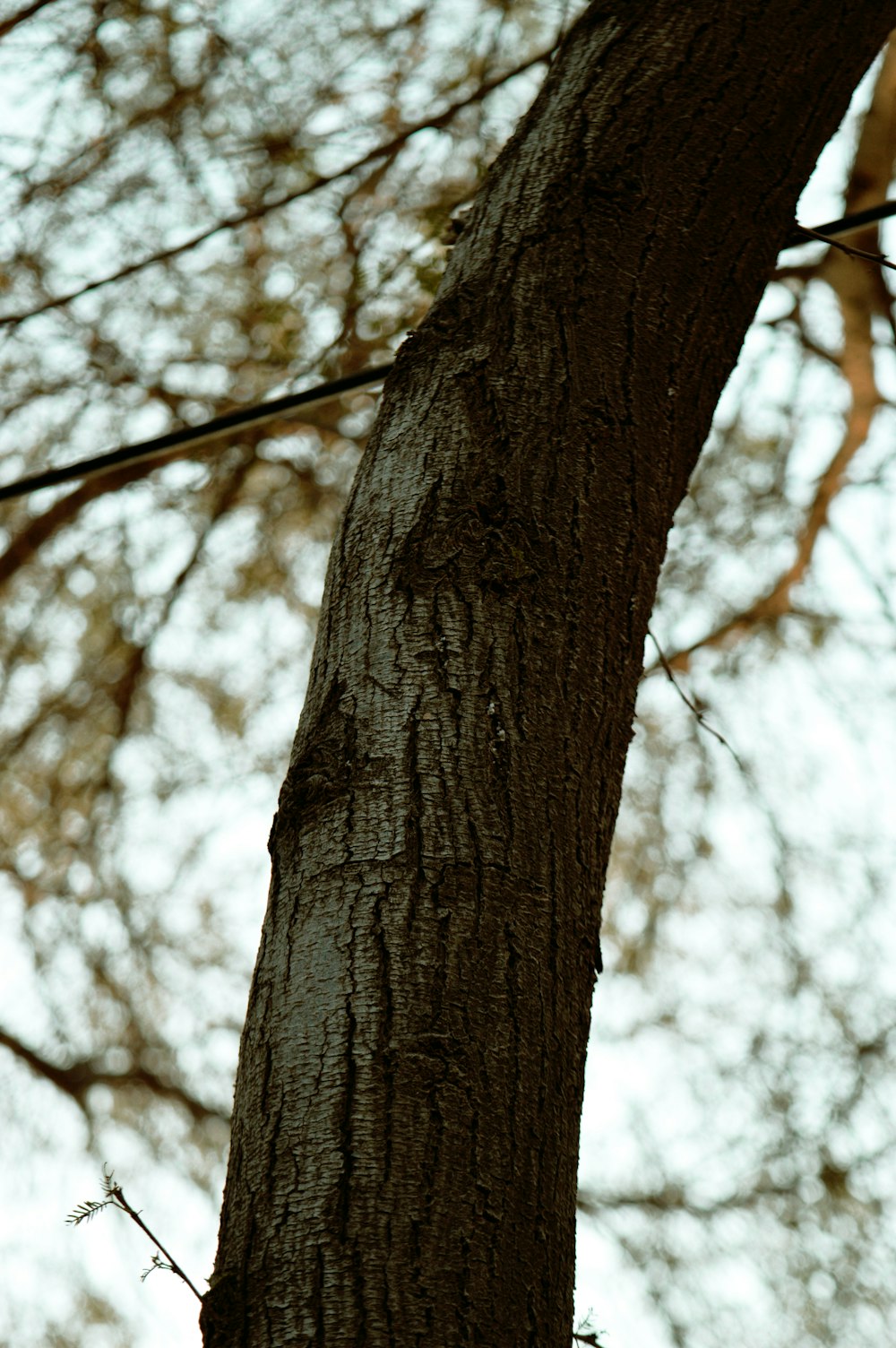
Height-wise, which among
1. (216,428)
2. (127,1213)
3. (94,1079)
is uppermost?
(216,428)

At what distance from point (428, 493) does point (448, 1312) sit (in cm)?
53

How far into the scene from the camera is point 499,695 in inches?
31.7

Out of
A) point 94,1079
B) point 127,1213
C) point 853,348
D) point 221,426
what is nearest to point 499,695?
point 127,1213

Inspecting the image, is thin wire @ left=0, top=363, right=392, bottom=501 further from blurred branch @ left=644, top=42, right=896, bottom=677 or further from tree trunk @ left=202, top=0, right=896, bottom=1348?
blurred branch @ left=644, top=42, right=896, bottom=677

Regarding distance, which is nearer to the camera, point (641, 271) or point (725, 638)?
point (641, 271)

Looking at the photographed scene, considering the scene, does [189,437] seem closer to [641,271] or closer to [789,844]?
[641,271]

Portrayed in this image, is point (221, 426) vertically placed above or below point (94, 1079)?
above

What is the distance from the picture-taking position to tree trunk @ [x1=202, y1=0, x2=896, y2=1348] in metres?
0.65

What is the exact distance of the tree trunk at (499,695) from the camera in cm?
65

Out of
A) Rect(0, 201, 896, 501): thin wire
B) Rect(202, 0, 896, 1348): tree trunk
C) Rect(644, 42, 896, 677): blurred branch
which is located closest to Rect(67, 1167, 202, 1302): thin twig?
Rect(202, 0, 896, 1348): tree trunk

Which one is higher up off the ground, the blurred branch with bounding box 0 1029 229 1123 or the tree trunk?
the blurred branch with bounding box 0 1029 229 1123

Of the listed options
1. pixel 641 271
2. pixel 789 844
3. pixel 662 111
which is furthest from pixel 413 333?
pixel 789 844

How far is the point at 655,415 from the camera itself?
0.99m

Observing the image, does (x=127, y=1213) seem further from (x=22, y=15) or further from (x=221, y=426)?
(x=22, y=15)
